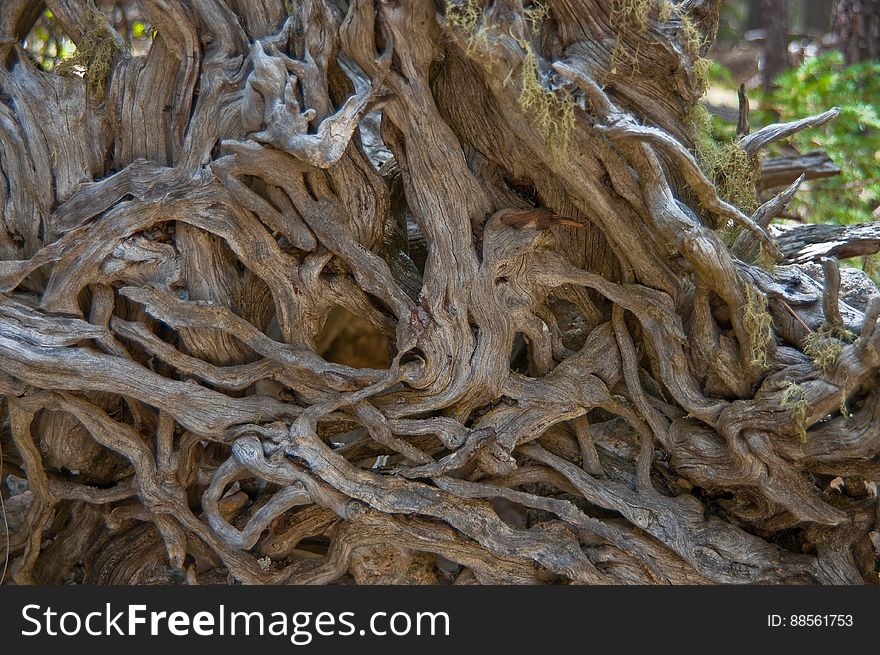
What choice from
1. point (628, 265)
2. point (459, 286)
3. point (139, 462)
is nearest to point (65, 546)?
point (139, 462)

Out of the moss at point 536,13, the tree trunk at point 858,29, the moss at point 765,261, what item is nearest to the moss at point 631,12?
the moss at point 536,13

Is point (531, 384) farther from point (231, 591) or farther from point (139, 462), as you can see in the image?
point (139, 462)

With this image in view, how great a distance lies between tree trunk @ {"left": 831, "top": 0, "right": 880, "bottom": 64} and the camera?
5.95 m

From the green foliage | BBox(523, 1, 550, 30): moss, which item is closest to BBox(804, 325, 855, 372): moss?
BBox(523, 1, 550, 30): moss

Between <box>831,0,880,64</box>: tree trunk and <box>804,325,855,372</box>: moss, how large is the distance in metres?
3.99

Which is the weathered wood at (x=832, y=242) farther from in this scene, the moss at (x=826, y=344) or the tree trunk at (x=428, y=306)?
the moss at (x=826, y=344)

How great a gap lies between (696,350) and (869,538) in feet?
3.51

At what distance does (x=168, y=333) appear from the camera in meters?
3.38

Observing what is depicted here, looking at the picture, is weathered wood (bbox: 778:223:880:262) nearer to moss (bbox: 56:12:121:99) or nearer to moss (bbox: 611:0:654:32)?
moss (bbox: 611:0:654:32)

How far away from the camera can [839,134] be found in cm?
555

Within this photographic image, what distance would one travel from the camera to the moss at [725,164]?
10.5 feet

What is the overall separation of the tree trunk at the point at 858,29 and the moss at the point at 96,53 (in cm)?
526

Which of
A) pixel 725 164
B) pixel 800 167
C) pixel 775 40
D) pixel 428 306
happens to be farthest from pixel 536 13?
pixel 775 40

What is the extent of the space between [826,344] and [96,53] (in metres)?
3.05
